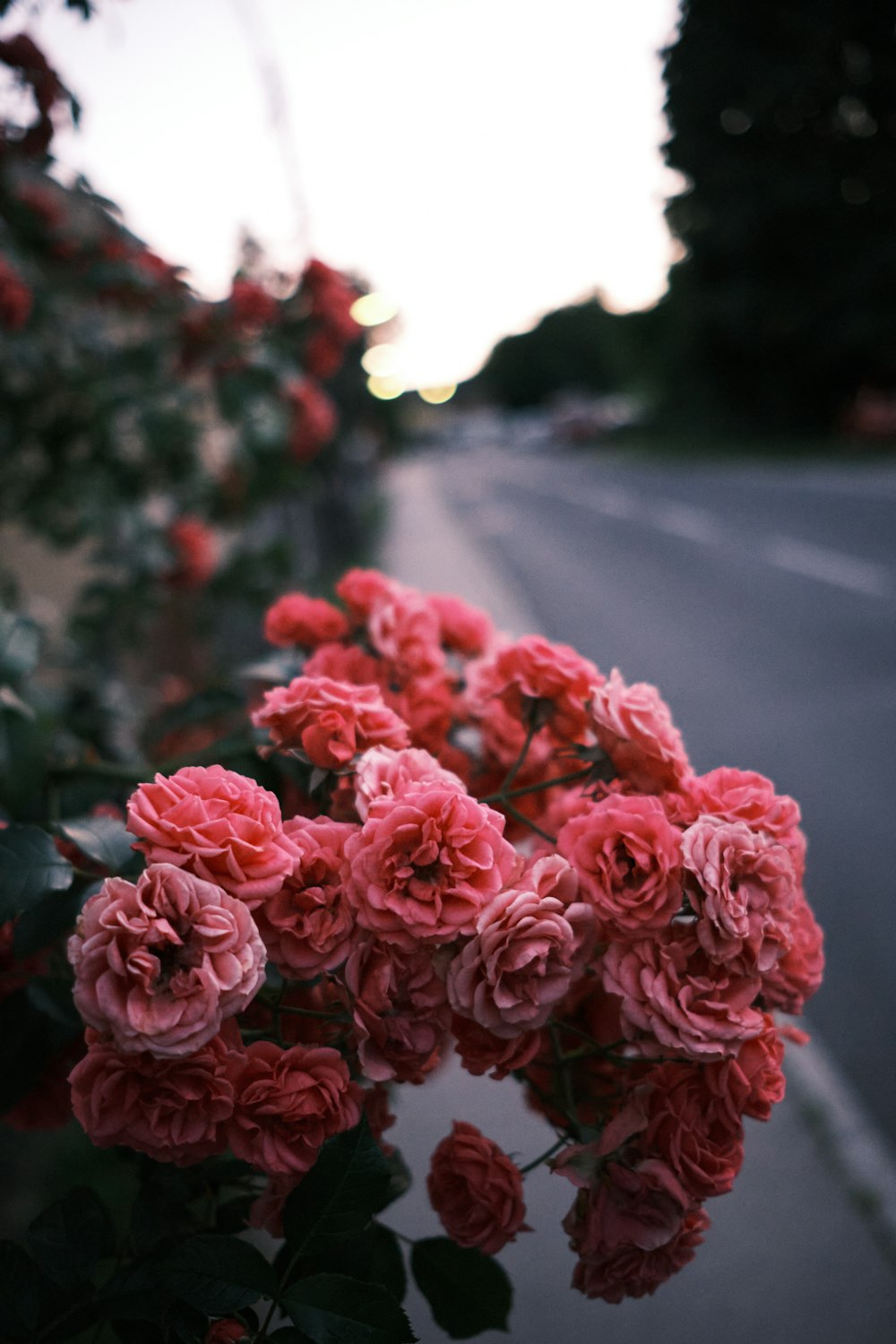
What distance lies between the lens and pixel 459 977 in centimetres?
87

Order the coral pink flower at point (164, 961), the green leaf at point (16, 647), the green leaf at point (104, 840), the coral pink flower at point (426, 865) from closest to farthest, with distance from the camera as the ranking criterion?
the coral pink flower at point (164, 961)
the coral pink flower at point (426, 865)
the green leaf at point (104, 840)
the green leaf at point (16, 647)

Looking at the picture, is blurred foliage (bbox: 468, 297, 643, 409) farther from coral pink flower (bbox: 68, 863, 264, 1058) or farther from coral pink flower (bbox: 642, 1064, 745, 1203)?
coral pink flower (bbox: 68, 863, 264, 1058)

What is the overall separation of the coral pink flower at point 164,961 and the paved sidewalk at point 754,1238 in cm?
116

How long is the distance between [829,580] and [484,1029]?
8.84 m

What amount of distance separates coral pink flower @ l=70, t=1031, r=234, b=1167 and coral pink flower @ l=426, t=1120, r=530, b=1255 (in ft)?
0.86

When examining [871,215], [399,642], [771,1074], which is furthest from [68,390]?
[871,215]

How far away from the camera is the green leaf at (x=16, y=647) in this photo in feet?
4.79

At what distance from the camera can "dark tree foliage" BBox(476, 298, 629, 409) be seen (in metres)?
75.6

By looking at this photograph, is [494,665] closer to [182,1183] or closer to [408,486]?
[182,1183]

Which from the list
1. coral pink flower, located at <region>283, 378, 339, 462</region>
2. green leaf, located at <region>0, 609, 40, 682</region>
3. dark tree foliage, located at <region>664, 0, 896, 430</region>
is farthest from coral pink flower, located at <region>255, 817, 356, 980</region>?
dark tree foliage, located at <region>664, 0, 896, 430</region>

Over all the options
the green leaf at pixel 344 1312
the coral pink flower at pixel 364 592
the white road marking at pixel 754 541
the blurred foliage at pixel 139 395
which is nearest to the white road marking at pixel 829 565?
the white road marking at pixel 754 541

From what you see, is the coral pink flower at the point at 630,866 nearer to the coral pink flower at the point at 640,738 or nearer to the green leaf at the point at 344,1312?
the coral pink flower at the point at 640,738

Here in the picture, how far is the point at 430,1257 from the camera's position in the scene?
102 cm

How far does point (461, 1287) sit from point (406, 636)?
30.9 inches
